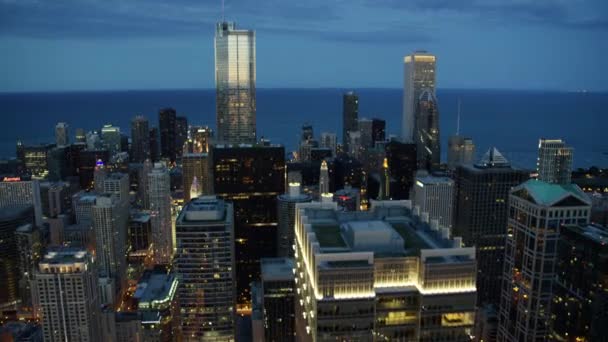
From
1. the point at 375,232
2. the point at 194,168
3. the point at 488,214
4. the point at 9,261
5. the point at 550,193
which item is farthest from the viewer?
the point at 194,168

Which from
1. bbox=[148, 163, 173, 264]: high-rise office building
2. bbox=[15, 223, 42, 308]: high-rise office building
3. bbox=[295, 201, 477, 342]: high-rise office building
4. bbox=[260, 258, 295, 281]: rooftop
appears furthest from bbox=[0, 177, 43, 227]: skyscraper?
bbox=[295, 201, 477, 342]: high-rise office building

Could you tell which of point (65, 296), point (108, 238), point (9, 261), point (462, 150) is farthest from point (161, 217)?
point (462, 150)

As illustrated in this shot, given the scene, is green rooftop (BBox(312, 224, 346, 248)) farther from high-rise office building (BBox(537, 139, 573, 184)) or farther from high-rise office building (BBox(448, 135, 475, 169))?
high-rise office building (BBox(448, 135, 475, 169))

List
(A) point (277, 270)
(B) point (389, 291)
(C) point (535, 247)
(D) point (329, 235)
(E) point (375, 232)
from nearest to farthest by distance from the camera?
(B) point (389, 291)
(E) point (375, 232)
(D) point (329, 235)
(C) point (535, 247)
(A) point (277, 270)

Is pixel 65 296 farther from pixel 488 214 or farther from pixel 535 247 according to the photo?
pixel 488 214

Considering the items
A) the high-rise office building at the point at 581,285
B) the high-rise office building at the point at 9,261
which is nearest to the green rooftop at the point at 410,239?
the high-rise office building at the point at 581,285
